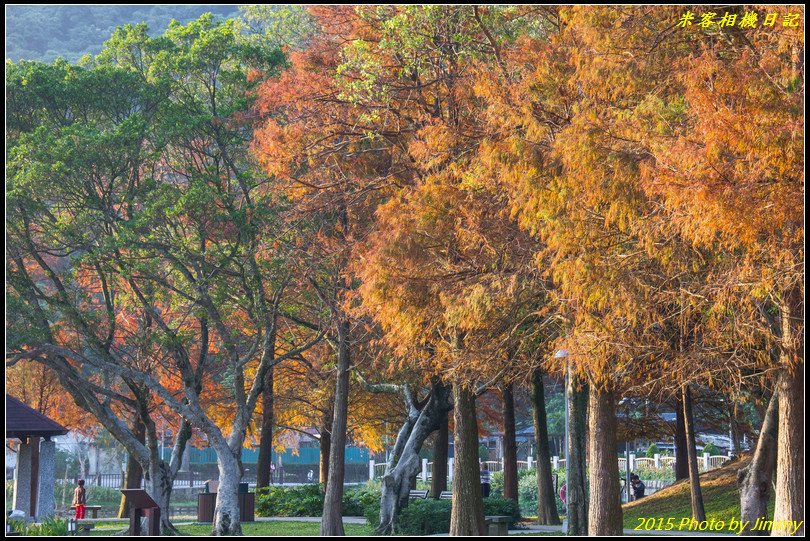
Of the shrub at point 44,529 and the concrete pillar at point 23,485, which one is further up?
the concrete pillar at point 23,485

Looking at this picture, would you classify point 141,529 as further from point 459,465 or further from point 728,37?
point 728,37

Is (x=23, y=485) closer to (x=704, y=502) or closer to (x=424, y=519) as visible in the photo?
(x=424, y=519)

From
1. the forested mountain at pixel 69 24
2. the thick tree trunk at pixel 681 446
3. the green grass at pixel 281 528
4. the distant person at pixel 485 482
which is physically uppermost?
the forested mountain at pixel 69 24

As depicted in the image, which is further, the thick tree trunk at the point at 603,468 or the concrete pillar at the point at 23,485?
the concrete pillar at the point at 23,485

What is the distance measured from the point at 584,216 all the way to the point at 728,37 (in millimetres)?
3142

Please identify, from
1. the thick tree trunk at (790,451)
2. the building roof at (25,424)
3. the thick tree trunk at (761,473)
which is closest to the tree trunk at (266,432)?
the building roof at (25,424)

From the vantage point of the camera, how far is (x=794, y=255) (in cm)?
1201

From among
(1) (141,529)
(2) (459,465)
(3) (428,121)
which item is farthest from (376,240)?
(1) (141,529)

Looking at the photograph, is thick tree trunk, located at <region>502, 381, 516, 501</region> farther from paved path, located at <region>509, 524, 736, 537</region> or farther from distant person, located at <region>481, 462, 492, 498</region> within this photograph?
paved path, located at <region>509, 524, 736, 537</region>

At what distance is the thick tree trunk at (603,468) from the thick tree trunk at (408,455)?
7.11m

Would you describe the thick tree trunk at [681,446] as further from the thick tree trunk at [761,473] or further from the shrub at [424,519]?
the thick tree trunk at [761,473]

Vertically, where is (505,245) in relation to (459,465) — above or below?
above

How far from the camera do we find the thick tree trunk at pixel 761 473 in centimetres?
1775

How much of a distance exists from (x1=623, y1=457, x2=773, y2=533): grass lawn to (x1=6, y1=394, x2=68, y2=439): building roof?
50.9 ft
